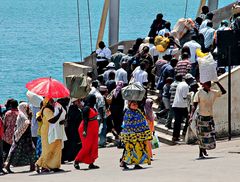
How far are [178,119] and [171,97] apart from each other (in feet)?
1.96

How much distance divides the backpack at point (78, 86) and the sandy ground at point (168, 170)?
4.42 feet

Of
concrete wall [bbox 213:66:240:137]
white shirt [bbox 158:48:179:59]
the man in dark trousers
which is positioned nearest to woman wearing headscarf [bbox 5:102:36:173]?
concrete wall [bbox 213:66:240:137]

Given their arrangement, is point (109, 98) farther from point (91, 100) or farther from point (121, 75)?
point (91, 100)

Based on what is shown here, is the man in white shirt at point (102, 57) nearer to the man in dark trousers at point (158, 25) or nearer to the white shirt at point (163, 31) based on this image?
the man in dark trousers at point (158, 25)

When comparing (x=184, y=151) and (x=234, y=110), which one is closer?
(x=184, y=151)

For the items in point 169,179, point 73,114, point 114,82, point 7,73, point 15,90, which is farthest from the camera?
point 7,73

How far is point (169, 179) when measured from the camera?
59.8ft

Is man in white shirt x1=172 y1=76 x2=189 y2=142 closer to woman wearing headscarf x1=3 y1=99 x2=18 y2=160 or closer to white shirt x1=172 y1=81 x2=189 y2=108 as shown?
white shirt x1=172 y1=81 x2=189 y2=108

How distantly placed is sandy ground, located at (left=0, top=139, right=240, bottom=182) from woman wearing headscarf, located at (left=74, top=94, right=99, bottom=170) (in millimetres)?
244

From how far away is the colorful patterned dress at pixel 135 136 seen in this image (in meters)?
20.4

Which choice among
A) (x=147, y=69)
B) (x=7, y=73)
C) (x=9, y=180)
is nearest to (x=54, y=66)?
(x=7, y=73)

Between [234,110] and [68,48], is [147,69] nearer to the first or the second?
[234,110]

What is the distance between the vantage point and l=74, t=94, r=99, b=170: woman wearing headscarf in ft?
68.3

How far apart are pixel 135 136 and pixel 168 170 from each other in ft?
2.96
